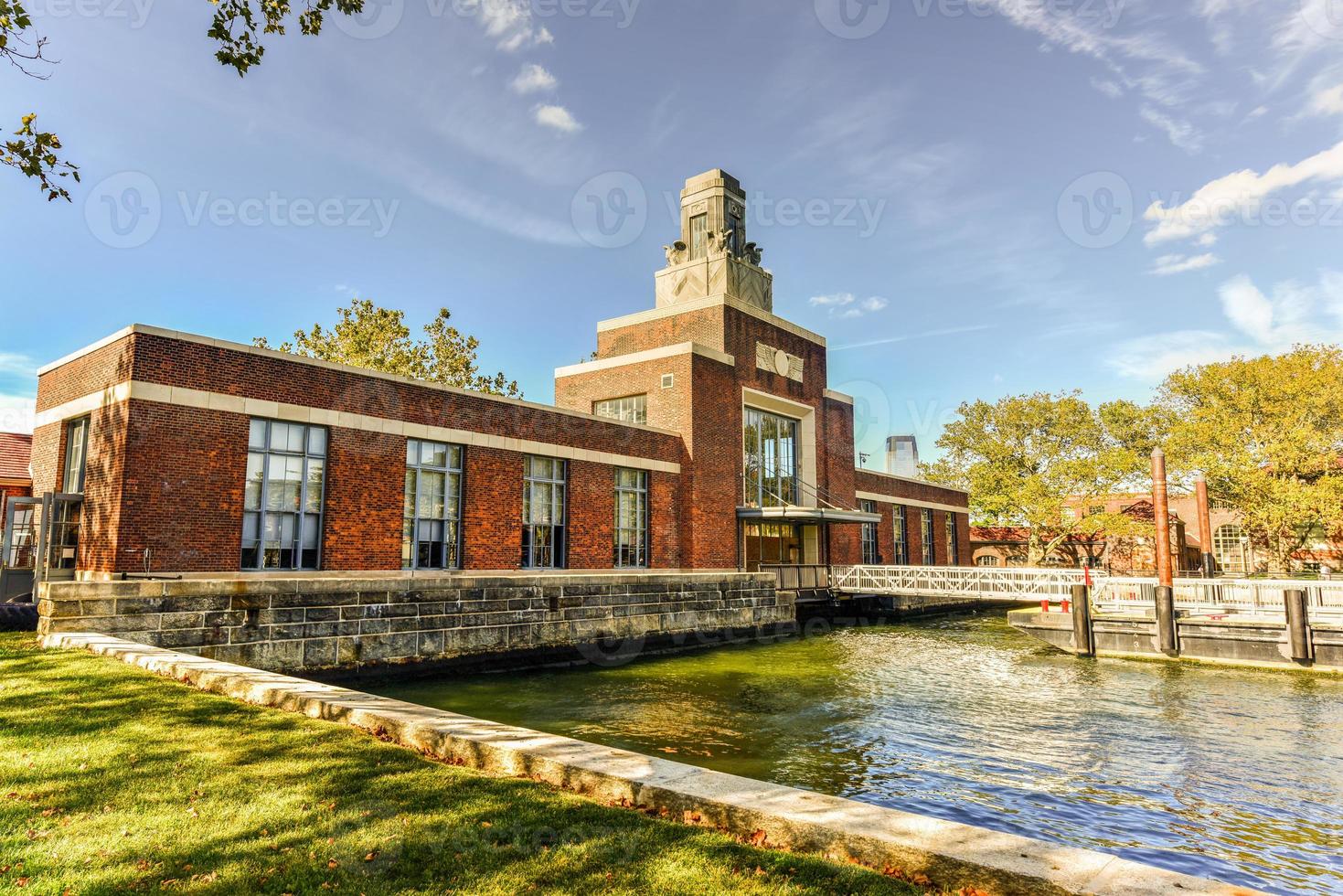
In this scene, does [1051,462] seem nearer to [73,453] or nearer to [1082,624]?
[1082,624]

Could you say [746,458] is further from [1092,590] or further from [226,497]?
[226,497]

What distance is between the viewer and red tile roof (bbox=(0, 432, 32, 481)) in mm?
21453

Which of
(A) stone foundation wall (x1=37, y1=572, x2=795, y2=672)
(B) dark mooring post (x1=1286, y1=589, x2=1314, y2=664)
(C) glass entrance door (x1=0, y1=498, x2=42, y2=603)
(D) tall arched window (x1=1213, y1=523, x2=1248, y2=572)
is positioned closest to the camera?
(A) stone foundation wall (x1=37, y1=572, x2=795, y2=672)

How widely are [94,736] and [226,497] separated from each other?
9.66 m

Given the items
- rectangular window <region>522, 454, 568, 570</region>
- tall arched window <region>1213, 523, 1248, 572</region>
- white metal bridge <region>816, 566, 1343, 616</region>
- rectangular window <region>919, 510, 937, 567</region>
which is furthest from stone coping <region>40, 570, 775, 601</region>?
tall arched window <region>1213, 523, 1248, 572</region>

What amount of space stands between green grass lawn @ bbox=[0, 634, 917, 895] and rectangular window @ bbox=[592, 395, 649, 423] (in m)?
21.6

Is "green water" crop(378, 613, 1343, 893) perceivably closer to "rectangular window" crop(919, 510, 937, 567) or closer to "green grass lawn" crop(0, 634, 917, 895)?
"green grass lawn" crop(0, 634, 917, 895)

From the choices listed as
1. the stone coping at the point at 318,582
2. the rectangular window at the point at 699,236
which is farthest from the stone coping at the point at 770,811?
the rectangular window at the point at 699,236

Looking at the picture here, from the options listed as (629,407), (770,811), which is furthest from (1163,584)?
(770,811)

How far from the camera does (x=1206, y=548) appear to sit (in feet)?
89.5

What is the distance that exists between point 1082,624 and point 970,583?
22.0 feet

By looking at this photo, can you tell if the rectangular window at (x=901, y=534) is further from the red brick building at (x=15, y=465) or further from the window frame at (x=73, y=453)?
the red brick building at (x=15, y=465)

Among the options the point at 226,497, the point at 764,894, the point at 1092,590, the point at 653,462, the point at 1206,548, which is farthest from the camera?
the point at 1206,548

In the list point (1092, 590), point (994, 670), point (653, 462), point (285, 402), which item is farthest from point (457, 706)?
point (1092, 590)
